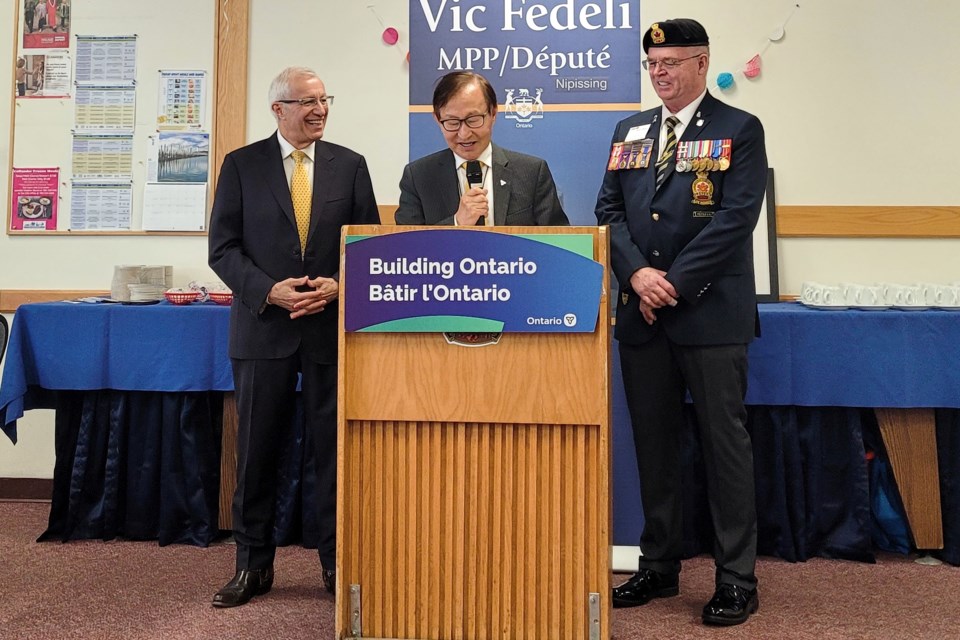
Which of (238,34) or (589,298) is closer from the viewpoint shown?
(589,298)

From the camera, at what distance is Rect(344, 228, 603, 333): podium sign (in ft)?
5.83

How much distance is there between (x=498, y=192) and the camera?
2.43m

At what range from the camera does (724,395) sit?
94.3 inches

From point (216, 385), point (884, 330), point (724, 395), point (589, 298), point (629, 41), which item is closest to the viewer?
point (589, 298)

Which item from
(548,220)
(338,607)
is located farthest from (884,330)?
(338,607)

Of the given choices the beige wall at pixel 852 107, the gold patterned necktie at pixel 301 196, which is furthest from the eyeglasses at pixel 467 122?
the beige wall at pixel 852 107

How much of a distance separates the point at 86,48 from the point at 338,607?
3177 mm

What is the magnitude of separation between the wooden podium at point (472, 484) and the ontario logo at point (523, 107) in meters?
1.84

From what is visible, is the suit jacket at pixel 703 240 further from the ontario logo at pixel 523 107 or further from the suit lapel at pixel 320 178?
the ontario logo at pixel 523 107

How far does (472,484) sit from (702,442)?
946mm

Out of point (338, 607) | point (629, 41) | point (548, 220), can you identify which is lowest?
point (338, 607)

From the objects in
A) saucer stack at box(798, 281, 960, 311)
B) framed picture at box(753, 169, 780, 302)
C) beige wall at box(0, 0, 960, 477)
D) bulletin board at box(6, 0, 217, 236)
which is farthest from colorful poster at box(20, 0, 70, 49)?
saucer stack at box(798, 281, 960, 311)

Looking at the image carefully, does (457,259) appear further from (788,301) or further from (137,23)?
(137,23)

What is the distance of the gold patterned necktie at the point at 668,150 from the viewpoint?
96.1 inches
